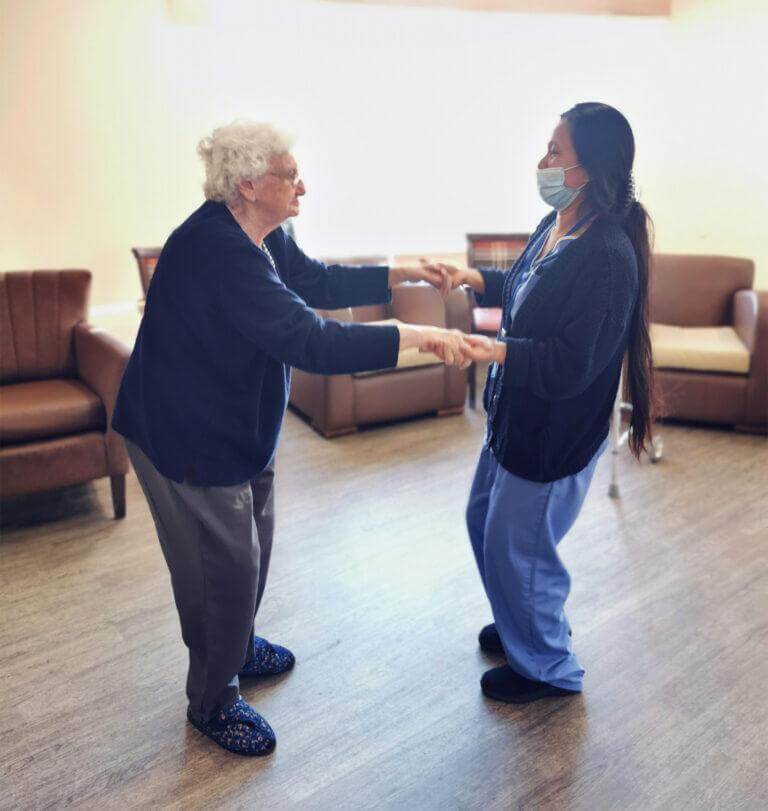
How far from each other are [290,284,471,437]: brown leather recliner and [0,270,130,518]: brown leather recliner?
109 cm

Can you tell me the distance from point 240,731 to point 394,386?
2229 millimetres

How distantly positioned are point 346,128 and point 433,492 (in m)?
2.71

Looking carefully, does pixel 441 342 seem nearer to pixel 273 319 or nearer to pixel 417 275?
pixel 273 319

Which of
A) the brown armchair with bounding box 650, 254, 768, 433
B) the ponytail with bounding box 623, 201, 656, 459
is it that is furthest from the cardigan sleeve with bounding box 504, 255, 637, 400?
the brown armchair with bounding box 650, 254, 768, 433

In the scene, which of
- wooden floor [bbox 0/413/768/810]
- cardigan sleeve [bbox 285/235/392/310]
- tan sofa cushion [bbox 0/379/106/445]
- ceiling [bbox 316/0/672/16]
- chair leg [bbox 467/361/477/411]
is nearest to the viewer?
→ wooden floor [bbox 0/413/768/810]

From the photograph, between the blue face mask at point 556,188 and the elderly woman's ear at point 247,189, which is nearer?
the elderly woman's ear at point 247,189

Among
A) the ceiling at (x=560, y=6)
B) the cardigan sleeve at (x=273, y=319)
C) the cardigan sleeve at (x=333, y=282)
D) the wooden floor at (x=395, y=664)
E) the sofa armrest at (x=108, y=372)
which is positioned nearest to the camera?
the cardigan sleeve at (x=273, y=319)

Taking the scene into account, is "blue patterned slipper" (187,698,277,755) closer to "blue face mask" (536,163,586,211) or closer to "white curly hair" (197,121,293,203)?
"white curly hair" (197,121,293,203)

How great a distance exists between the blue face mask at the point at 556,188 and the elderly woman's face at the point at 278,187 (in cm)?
53

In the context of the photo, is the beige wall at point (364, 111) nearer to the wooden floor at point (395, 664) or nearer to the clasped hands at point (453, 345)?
the wooden floor at point (395, 664)

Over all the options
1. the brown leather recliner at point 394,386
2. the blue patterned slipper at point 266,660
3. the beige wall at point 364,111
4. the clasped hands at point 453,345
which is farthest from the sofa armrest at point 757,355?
the blue patterned slipper at point 266,660

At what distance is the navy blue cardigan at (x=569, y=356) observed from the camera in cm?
146

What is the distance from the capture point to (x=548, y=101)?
495cm

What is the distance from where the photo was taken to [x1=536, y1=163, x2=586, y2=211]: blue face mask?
5.06 feet
